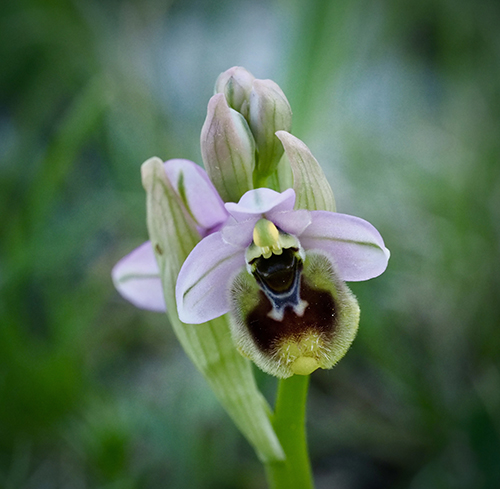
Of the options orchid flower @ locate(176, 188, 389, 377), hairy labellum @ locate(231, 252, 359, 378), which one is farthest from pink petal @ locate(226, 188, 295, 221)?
hairy labellum @ locate(231, 252, 359, 378)

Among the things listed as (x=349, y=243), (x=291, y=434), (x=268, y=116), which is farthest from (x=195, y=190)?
(x=291, y=434)

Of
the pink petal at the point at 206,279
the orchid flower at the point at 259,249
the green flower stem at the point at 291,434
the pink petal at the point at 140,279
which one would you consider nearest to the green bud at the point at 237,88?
the orchid flower at the point at 259,249

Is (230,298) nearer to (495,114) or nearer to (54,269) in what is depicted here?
(54,269)

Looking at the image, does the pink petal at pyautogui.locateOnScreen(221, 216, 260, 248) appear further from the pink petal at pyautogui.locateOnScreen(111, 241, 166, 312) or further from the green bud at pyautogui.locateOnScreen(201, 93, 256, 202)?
the pink petal at pyautogui.locateOnScreen(111, 241, 166, 312)

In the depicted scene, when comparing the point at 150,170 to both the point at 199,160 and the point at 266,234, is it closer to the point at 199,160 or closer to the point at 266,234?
the point at 266,234

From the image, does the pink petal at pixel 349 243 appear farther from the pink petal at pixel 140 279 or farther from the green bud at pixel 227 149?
the pink petal at pixel 140 279
